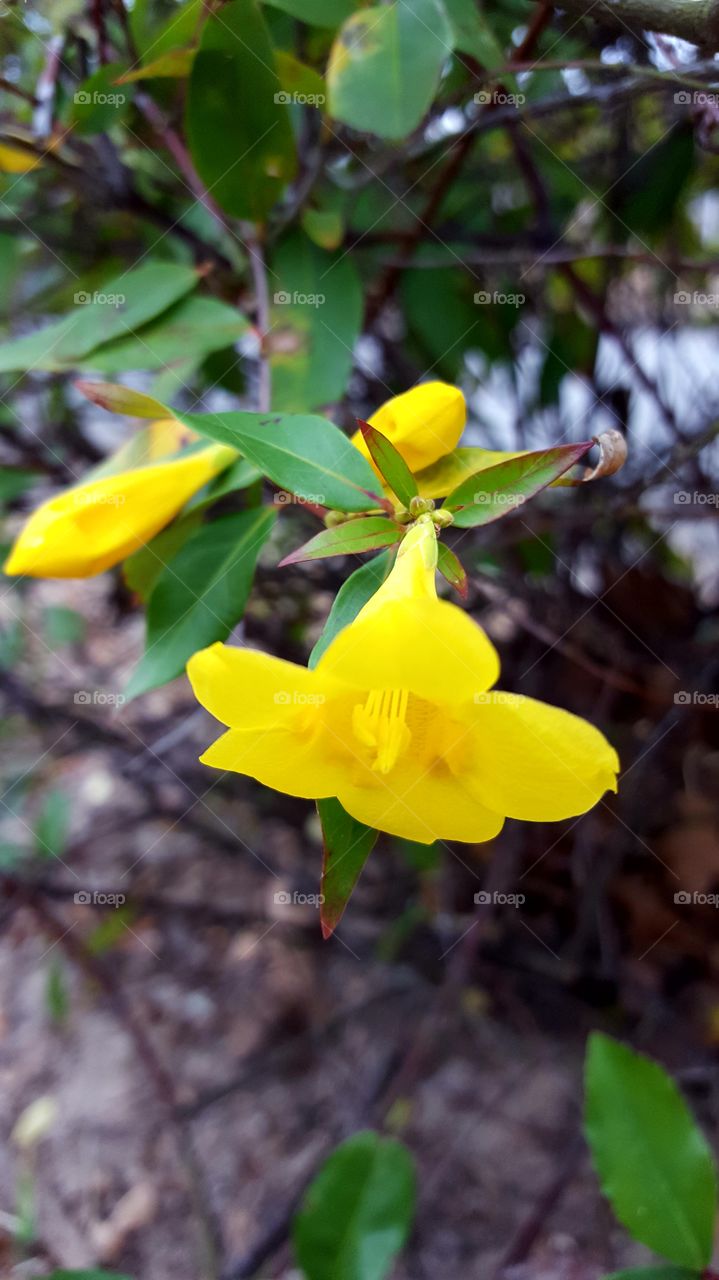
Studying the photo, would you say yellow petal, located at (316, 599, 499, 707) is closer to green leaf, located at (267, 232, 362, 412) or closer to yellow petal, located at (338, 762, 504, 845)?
yellow petal, located at (338, 762, 504, 845)

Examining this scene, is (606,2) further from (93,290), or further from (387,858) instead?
(387,858)

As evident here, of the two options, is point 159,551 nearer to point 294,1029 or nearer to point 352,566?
point 352,566

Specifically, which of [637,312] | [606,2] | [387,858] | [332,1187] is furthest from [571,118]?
[332,1187]

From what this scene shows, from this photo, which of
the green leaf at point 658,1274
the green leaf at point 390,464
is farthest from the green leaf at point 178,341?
the green leaf at point 658,1274

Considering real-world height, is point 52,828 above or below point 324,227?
below

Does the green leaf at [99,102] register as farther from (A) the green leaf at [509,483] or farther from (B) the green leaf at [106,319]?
(A) the green leaf at [509,483]

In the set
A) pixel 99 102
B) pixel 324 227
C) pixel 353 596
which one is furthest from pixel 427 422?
pixel 99 102
